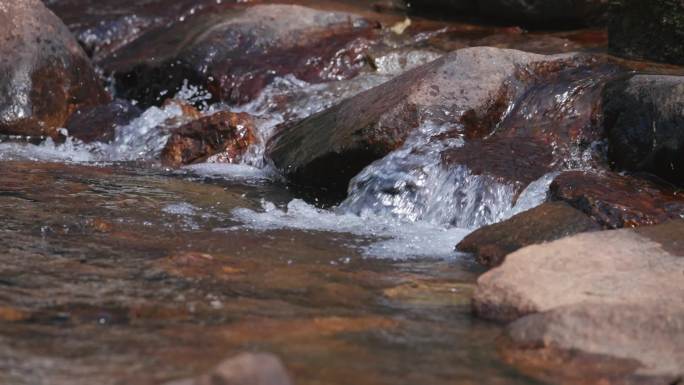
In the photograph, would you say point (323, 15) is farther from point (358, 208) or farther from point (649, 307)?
point (649, 307)

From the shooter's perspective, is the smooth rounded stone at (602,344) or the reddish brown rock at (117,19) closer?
the smooth rounded stone at (602,344)

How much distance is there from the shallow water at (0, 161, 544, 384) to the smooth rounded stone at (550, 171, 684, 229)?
0.79 m

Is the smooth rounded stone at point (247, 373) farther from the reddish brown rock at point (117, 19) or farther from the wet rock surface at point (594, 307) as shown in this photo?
the reddish brown rock at point (117, 19)

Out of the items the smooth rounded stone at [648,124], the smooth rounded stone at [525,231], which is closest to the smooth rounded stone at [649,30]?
the smooth rounded stone at [648,124]

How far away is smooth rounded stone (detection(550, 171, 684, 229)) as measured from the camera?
210 inches

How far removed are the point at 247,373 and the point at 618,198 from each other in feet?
11.2

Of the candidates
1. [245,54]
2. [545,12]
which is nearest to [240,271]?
[245,54]

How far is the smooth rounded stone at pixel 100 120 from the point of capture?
923 cm

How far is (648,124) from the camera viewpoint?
636 centimetres

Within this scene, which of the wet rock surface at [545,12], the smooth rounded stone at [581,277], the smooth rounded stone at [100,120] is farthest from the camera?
the wet rock surface at [545,12]

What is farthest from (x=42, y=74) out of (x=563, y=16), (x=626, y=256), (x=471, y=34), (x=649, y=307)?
(x=649, y=307)

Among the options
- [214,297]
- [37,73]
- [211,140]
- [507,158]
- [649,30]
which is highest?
[649,30]

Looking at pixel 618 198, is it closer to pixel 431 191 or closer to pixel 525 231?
pixel 525 231

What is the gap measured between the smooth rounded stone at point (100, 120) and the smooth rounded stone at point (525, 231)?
4.81 m
